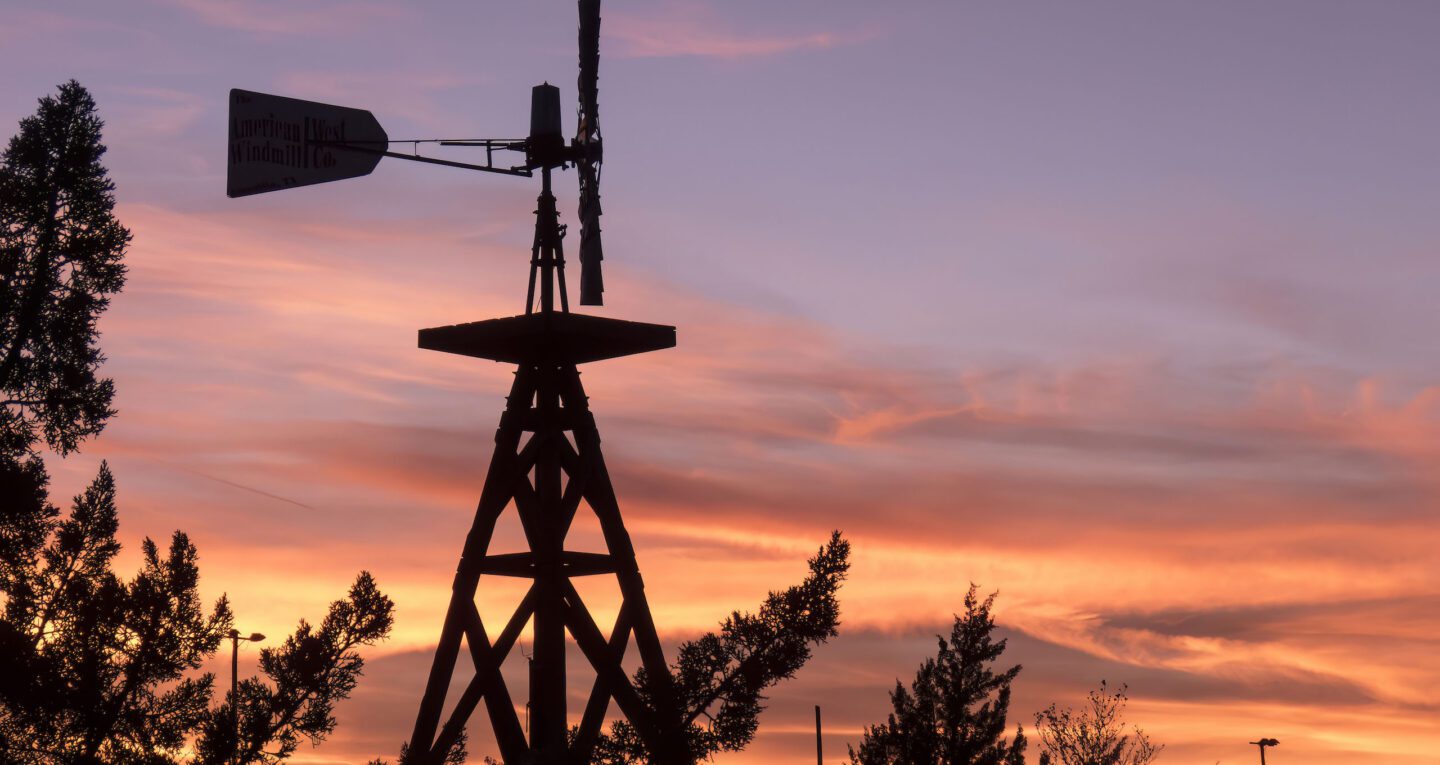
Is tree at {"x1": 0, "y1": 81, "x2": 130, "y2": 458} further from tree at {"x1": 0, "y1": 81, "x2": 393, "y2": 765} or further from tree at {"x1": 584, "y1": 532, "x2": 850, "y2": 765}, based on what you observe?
tree at {"x1": 584, "y1": 532, "x2": 850, "y2": 765}

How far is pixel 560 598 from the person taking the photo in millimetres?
23562

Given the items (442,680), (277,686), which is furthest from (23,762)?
(442,680)

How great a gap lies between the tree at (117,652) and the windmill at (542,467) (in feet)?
13.6

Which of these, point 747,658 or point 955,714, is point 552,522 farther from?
point 955,714

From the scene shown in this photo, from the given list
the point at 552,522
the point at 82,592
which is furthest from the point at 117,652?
→ the point at 552,522

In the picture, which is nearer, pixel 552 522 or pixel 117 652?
pixel 552 522

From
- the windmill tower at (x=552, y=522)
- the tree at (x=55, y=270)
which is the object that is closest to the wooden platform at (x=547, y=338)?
the windmill tower at (x=552, y=522)

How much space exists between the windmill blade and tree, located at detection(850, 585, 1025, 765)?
17.4m

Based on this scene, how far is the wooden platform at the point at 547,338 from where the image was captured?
23.1 m

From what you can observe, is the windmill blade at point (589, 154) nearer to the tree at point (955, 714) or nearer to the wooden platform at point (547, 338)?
the wooden platform at point (547, 338)

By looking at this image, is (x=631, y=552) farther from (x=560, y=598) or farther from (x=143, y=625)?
(x=143, y=625)

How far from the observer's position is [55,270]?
28.5 meters

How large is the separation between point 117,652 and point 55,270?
7062mm

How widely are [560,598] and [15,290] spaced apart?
11.6m
